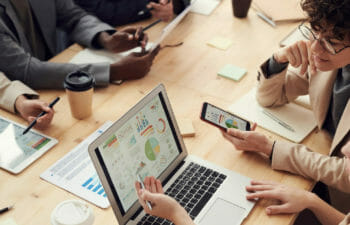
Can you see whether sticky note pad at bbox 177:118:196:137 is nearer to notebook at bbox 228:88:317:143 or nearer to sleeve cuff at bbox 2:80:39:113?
notebook at bbox 228:88:317:143

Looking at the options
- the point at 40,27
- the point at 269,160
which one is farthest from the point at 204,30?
the point at 269,160

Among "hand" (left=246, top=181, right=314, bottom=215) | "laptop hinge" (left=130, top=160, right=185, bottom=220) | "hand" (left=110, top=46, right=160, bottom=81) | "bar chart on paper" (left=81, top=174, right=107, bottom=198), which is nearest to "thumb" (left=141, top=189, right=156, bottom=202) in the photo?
"laptop hinge" (left=130, top=160, right=185, bottom=220)

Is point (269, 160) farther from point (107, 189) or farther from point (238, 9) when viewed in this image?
point (238, 9)

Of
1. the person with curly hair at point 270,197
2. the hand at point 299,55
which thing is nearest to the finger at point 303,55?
the hand at point 299,55

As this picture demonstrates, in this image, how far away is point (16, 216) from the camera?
1.15 metres

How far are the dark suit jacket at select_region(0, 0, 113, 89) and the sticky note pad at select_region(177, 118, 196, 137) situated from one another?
1.20ft

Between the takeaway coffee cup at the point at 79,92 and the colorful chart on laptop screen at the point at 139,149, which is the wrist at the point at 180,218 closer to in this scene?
the colorful chart on laptop screen at the point at 139,149

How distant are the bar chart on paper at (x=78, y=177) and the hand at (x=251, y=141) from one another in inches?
17.8

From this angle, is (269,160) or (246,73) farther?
(246,73)

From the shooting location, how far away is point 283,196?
4.01 feet

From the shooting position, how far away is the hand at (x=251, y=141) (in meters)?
1.39

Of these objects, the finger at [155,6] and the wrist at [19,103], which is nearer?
the wrist at [19,103]

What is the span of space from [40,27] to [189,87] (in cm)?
77

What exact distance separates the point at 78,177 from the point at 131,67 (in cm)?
59
